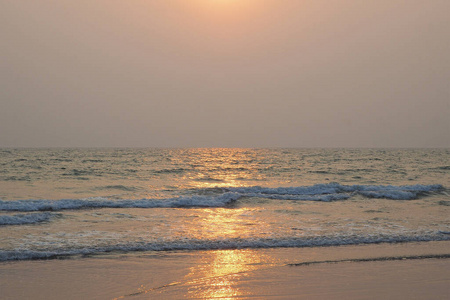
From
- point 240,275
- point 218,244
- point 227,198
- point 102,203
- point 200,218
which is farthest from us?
point 227,198

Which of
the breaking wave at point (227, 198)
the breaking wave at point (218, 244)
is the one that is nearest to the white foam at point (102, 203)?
the breaking wave at point (227, 198)

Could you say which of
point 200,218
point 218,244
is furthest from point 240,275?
point 200,218

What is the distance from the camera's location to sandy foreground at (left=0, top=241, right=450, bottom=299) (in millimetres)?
7594

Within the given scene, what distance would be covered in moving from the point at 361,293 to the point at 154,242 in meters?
5.73

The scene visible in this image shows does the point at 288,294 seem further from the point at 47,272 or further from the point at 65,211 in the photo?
the point at 65,211

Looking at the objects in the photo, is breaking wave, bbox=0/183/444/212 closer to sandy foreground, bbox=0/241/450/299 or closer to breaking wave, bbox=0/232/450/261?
breaking wave, bbox=0/232/450/261

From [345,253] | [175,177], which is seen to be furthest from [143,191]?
[345,253]

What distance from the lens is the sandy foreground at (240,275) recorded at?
759 centimetres

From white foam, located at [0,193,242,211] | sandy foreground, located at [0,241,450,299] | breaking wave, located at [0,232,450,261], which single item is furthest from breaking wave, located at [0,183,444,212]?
sandy foreground, located at [0,241,450,299]

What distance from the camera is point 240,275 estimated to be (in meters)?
8.61

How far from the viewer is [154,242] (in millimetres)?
11492

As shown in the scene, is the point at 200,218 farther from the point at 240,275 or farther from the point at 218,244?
the point at 240,275

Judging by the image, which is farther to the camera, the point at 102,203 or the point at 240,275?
the point at 102,203

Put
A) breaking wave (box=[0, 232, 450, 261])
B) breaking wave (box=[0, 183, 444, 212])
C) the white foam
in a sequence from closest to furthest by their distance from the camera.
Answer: breaking wave (box=[0, 232, 450, 261])
the white foam
breaking wave (box=[0, 183, 444, 212])
